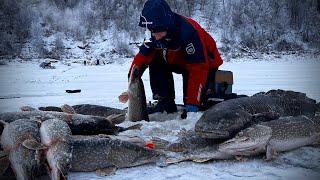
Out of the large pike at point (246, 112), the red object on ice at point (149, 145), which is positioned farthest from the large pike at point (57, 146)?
the large pike at point (246, 112)

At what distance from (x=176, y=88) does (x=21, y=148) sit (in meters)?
5.95

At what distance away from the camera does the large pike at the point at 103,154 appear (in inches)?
144

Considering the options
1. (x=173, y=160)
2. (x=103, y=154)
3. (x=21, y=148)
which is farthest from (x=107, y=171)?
(x=21, y=148)

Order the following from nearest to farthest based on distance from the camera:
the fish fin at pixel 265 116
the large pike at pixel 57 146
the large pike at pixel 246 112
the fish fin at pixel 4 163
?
the large pike at pixel 57 146
the fish fin at pixel 4 163
the large pike at pixel 246 112
the fish fin at pixel 265 116

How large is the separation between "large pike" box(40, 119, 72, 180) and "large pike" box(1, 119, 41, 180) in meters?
0.09

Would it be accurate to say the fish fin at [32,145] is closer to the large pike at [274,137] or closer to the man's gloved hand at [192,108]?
the large pike at [274,137]

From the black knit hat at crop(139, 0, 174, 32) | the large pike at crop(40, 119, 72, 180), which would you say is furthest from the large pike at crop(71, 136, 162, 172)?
the black knit hat at crop(139, 0, 174, 32)

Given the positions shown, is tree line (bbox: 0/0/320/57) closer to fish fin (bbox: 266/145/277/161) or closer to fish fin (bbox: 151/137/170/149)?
fish fin (bbox: 151/137/170/149)

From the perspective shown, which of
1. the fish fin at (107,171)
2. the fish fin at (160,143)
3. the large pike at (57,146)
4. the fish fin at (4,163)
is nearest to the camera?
the large pike at (57,146)

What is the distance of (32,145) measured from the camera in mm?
3393

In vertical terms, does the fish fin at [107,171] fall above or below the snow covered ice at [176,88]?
above

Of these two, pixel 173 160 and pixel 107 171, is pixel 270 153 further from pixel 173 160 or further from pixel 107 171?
pixel 107 171

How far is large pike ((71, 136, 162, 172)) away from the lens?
365 cm

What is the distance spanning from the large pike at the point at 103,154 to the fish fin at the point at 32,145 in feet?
0.96
